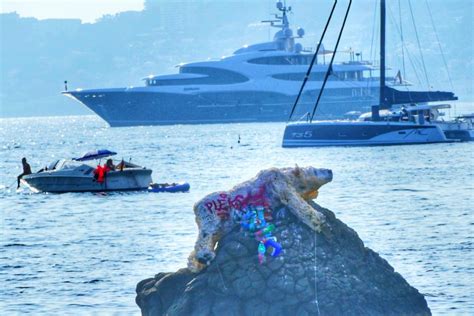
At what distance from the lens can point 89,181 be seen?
5109 centimetres

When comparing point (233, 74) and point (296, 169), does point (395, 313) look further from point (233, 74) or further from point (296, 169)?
point (233, 74)

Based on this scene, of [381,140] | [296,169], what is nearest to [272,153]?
[381,140]

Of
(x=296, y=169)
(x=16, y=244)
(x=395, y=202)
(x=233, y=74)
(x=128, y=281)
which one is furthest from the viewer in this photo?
(x=233, y=74)

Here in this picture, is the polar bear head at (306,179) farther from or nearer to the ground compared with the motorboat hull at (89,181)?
farther from the ground

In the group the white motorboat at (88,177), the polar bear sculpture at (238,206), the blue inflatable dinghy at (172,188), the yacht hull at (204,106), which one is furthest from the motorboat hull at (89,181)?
the yacht hull at (204,106)

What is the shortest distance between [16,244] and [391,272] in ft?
55.3

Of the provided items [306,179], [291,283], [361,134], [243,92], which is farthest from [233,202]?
[243,92]

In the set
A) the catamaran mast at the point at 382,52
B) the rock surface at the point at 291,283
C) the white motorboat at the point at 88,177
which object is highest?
the catamaran mast at the point at 382,52

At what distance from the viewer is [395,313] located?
1870 centimetres

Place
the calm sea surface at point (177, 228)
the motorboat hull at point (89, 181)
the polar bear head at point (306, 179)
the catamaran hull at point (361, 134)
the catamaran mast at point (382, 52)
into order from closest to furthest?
the polar bear head at point (306, 179) < the calm sea surface at point (177, 228) < the motorboat hull at point (89, 181) < the catamaran mast at point (382, 52) < the catamaran hull at point (361, 134)

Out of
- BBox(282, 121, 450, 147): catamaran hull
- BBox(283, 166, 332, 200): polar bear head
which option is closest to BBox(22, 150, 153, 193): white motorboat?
BBox(283, 166, 332, 200): polar bear head

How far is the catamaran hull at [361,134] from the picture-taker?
8481 centimetres

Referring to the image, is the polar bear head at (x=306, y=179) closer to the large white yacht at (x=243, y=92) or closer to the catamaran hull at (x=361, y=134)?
the catamaran hull at (x=361, y=134)

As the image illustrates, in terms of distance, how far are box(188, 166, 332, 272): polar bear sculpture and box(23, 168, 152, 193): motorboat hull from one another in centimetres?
3086
